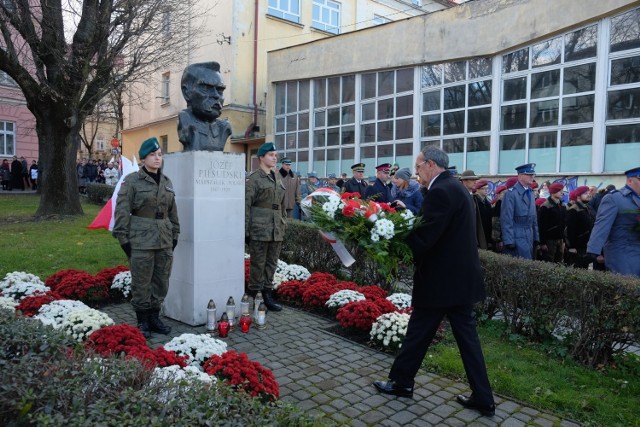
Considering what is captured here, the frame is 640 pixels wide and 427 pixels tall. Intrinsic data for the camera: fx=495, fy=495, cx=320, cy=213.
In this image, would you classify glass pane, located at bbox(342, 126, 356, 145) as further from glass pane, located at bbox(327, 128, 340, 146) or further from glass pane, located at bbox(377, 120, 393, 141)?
glass pane, located at bbox(377, 120, 393, 141)

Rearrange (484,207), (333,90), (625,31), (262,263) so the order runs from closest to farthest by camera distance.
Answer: (262,263)
(484,207)
(625,31)
(333,90)

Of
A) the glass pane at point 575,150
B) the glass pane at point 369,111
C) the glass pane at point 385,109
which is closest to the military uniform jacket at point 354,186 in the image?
the glass pane at point 575,150

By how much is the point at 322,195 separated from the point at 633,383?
3506mm

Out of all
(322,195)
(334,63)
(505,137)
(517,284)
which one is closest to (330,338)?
(322,195)

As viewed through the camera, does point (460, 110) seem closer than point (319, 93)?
Yes

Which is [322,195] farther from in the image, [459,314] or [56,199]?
[56,199]

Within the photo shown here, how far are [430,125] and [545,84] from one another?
13.4ft

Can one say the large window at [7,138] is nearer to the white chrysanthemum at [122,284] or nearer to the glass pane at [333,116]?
the glass pane at [333,116]

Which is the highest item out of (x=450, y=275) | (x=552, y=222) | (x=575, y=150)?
(x=575, y=150)

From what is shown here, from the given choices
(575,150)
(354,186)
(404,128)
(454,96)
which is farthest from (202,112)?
(404,128)

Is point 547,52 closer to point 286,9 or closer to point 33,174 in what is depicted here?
point 286,9

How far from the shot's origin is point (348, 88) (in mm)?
19922

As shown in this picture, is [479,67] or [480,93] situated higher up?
[479,67]

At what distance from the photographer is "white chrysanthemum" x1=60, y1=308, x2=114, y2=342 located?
516 cm
